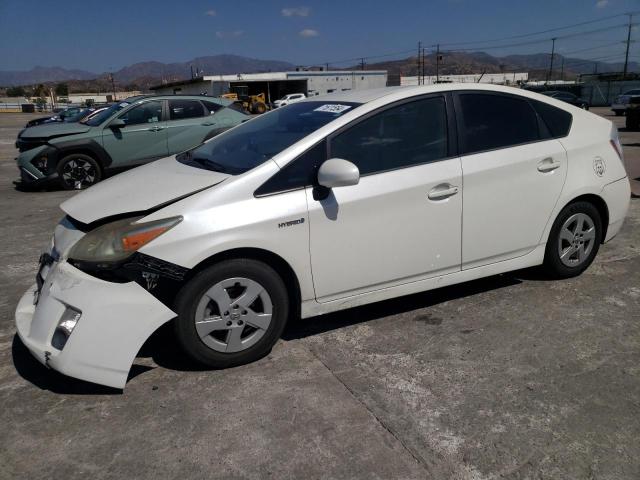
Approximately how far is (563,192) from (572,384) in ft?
5.48

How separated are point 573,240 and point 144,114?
308 inches

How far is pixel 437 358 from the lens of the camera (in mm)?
3316

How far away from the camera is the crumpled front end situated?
9.18ft

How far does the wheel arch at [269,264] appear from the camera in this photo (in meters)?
3.00

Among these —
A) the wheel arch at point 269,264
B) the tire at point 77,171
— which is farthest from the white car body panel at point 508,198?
the tire at point 77,171

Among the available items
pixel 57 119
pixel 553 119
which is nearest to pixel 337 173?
pixel 553 119

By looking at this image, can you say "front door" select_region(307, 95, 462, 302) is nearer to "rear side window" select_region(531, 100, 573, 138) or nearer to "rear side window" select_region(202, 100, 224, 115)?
"rear side window" select_region(531, 100, 573, 138)

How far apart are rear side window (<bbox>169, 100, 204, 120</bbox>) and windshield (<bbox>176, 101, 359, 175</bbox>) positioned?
236 inches

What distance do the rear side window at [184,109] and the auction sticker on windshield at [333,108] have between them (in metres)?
6.67

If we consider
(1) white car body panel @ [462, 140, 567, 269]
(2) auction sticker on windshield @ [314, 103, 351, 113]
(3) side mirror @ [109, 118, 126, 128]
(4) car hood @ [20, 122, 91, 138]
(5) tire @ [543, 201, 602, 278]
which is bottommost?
(5) tire @ [543, 201, 602, 278]

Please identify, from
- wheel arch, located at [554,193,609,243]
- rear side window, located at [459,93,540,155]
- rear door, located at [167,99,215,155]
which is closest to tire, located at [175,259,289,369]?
rear side window, located at [459,93,540,155]

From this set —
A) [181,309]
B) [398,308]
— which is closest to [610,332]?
[398,308]

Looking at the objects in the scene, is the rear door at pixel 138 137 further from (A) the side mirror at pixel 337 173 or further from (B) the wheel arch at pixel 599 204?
(B) the wheel arch at pixel 599 204

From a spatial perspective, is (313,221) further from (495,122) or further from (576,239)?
(576,239)
